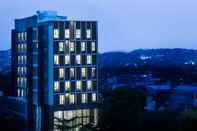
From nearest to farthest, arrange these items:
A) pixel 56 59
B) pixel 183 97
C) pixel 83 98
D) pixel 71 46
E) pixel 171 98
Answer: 1. pixel 56 59
2. pixel 71 46
3. pixel 83 98
4. pixel 183 97
5. pixel 171 98

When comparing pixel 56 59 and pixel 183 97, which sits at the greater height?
pixel 56 59

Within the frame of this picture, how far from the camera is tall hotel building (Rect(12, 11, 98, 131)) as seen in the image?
32.6 metres

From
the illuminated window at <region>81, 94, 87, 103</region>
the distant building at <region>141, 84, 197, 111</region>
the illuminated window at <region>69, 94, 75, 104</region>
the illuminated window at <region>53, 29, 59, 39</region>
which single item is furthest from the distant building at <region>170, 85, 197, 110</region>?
the illuminated window at <region>53, 29, 59, 39</region>

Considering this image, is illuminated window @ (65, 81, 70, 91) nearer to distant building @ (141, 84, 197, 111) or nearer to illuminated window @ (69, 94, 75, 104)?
illuminated window @ (69, 94, 75, 104)

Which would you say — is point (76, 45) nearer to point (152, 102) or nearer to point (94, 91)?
point (94, 91)

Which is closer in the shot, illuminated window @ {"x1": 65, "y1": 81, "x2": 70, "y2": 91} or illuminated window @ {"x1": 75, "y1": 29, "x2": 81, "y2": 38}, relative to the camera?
illuminated window @ {"x1": 65, "y1": 81, "x2": 70, "y2": 91}

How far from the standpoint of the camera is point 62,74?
32.9 meters

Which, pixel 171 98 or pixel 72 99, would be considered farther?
pixel 171 98

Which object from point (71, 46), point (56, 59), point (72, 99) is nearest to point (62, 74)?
point (56, 59)

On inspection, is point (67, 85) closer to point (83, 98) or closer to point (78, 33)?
point (83, 98)

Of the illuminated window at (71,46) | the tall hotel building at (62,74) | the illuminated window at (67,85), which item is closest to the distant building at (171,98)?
the tall hotel building at (62,74)

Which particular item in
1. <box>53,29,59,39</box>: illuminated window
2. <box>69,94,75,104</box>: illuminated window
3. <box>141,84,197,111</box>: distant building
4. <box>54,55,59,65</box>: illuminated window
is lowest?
<box>141,84,197,111</box>: distant building

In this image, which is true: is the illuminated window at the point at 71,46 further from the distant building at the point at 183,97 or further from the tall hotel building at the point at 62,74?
the distant building at the point at 183,97

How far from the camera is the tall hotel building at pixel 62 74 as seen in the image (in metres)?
32.6
